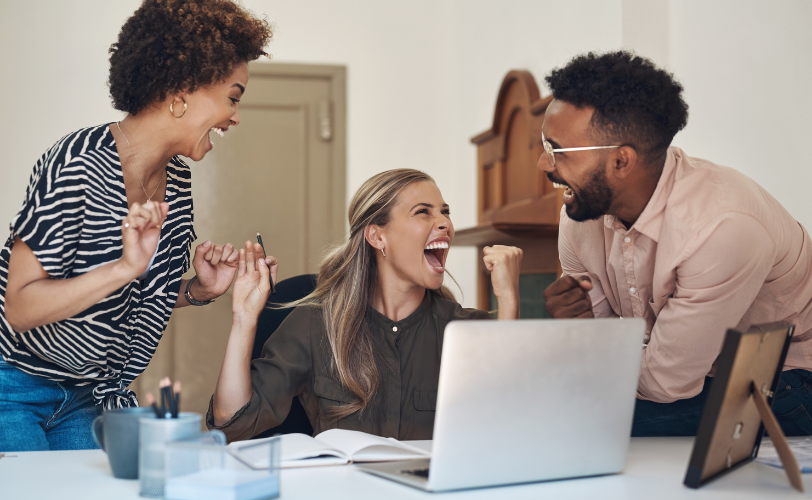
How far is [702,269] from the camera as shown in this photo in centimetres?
134

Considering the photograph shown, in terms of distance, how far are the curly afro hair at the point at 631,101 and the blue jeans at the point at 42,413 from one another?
1233mm

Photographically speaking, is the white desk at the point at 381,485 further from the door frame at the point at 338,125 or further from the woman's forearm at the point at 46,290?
the door frame at the point at 338,125

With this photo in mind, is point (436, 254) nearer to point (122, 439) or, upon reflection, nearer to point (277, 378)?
point (277, 378)

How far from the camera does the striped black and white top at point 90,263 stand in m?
1.30

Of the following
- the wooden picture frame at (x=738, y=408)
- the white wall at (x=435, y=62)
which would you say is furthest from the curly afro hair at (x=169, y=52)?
the white wall at (x=435, y=62)

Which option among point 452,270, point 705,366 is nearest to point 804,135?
point 705,366

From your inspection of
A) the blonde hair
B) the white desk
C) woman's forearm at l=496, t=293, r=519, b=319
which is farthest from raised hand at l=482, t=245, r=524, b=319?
the white desk

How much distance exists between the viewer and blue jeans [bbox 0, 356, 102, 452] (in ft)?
4.56

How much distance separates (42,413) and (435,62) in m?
3.13

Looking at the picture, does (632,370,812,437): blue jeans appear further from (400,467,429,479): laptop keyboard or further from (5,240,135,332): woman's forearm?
(5,240,135,332): woman's forearm

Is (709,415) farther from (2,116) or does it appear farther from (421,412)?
(2,116)

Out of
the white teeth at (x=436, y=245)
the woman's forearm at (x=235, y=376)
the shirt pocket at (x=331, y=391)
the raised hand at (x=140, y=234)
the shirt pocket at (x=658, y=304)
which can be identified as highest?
the raised hand at (x=140, y=234)

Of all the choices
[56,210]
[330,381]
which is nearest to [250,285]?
[330,381]

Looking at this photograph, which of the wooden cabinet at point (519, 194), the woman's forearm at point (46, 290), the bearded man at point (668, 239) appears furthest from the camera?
the wooden cabinet at point (519, 194)
